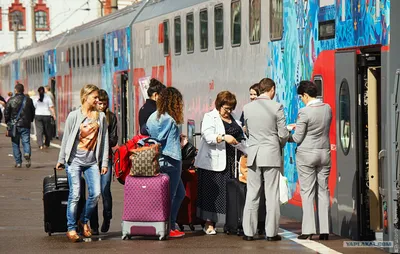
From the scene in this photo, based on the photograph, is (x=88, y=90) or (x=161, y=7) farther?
(x=161, y=7)

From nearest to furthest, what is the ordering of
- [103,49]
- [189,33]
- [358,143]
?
[358,143], [189,33], [103,49]

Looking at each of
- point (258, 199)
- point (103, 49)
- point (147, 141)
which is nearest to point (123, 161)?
point (147, 141)

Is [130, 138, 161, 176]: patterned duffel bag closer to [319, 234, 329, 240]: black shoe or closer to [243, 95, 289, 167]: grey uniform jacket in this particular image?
[243, 95, 289, 167]: grey uniform jacket

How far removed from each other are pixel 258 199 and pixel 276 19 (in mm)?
3560

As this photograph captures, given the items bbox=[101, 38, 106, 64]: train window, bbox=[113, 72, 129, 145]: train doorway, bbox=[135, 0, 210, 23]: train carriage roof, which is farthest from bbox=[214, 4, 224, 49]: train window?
bbox=[101, 38, 106, 64]: train window

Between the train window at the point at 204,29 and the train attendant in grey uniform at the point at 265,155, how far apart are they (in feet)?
22.0

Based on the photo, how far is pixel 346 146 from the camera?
12.8 m

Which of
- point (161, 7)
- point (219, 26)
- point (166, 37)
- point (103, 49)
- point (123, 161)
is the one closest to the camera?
point (123, 161)

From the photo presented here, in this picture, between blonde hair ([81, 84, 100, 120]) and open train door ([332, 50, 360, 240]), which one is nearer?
open train door ([332, 50, 360, 240])

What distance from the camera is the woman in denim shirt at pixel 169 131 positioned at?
42.2 ft

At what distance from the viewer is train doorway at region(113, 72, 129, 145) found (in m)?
28.1

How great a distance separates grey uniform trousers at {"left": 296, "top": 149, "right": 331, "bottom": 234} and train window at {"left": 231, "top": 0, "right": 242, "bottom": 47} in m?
4.85

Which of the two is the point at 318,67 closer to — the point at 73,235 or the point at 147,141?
the point at 147,141

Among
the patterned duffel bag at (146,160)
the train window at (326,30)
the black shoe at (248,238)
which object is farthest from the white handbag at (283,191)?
the train window at (326,30)
